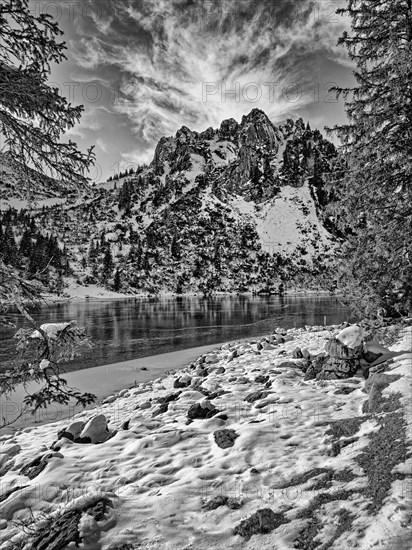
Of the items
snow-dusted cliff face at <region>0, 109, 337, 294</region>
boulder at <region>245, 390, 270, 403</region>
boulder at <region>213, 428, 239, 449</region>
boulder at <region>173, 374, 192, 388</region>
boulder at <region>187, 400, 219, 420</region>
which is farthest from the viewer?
snow-dusted cliff face at <region>0, 109, 337, 294</region>

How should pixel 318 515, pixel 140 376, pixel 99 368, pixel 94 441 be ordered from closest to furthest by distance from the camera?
1. pixel 318 515
2. pixel 94 441
3. pixel 140 376
4. pixel 99 368

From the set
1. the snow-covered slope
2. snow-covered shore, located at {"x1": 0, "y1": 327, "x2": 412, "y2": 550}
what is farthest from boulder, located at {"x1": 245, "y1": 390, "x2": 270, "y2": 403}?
the snow-covered slope

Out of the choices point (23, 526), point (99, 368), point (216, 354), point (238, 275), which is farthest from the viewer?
point (238, 275)

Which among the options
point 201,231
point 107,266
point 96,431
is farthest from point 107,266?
point 96,431

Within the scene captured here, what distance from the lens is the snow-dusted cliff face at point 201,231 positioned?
118 m

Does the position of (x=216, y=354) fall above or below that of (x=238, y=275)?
below

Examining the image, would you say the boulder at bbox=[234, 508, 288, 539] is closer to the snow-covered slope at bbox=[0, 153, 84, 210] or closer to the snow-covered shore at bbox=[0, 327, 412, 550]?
the snow-covered shore at bbox=[0, 327, 412, 550]

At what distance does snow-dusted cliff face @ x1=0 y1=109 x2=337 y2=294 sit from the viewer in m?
118

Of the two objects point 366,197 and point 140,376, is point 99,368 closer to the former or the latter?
point 140,376


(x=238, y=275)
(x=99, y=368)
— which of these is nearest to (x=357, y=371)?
(x=99, y=368)

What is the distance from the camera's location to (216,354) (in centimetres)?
1920

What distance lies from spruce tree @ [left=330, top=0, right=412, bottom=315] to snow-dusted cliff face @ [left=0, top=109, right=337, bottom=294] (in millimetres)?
96087

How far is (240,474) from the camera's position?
16.6 feet

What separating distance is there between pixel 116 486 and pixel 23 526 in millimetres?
1378
